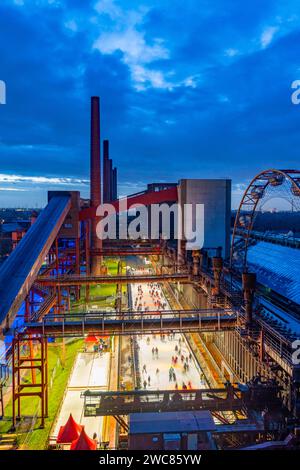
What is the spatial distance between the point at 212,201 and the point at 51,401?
73.7ft

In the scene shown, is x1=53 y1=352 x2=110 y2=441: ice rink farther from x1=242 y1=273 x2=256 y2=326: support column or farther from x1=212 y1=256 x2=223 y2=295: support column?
x1=212 y1=256 x2=223 y2=295: support column

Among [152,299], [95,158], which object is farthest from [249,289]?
[95,158]

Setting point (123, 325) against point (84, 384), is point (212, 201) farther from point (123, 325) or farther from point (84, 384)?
point (123, 325)

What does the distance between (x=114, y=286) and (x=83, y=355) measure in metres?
23.5

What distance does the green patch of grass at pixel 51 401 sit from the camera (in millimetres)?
13528

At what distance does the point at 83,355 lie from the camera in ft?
71.7

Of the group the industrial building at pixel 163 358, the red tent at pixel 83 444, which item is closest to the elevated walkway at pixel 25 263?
the industrial building at pixel 163 358

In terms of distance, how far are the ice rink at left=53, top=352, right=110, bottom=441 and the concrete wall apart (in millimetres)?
15915

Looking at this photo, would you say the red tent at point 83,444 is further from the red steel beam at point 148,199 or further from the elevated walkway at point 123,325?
the red steel beam at point 148,199

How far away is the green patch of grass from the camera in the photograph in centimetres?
1353

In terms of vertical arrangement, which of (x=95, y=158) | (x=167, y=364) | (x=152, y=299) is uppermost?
(x=95, y=158)

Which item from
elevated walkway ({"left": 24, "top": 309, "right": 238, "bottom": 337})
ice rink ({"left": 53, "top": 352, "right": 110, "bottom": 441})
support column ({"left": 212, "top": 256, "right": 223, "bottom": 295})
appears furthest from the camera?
support column ({"left": 212, "top": 256, "right": 223, "bottom": 295})

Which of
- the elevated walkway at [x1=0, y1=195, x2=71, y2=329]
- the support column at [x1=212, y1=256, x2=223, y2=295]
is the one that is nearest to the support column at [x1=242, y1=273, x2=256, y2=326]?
the support column at [x1=212, y1=256, x2=223, y2=295]

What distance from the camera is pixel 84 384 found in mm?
18188
